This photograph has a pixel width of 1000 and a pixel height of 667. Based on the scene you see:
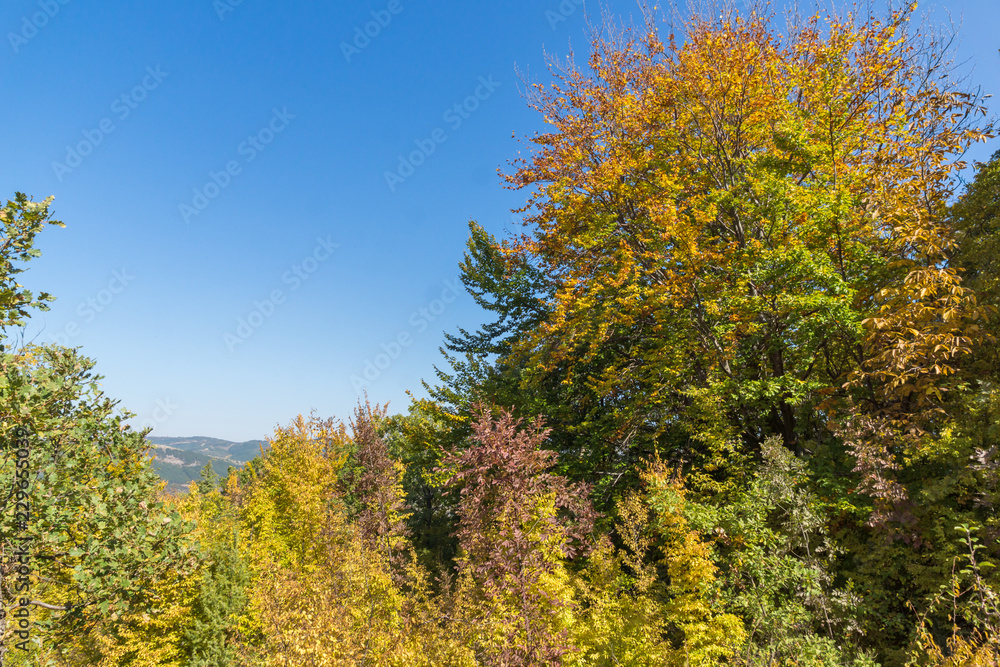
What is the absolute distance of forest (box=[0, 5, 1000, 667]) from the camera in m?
5.86

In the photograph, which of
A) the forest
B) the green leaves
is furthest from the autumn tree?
the green leaves

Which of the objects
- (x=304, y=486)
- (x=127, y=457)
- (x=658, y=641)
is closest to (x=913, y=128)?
(x=658, y=641)

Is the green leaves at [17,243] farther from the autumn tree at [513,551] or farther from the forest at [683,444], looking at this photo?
the autumn tree at [513,551]

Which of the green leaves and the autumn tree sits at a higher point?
the green leaves

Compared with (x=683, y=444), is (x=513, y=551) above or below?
below

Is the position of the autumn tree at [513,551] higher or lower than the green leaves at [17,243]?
lower

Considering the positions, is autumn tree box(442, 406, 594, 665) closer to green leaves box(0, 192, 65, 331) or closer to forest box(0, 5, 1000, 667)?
forest box(0, 5, 1000, 667)

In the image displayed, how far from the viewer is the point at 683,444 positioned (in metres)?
13.6

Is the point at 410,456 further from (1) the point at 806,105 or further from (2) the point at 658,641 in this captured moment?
(1) the point at 806,105

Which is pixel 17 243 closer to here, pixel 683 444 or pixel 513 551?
pixel 513 551

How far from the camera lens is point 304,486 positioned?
13852mm

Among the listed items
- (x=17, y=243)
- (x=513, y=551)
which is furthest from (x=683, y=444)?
(x=17, y=243)

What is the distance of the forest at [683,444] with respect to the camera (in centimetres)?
586

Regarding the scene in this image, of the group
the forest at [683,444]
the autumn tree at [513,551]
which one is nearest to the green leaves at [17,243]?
the forest at [683,444]
